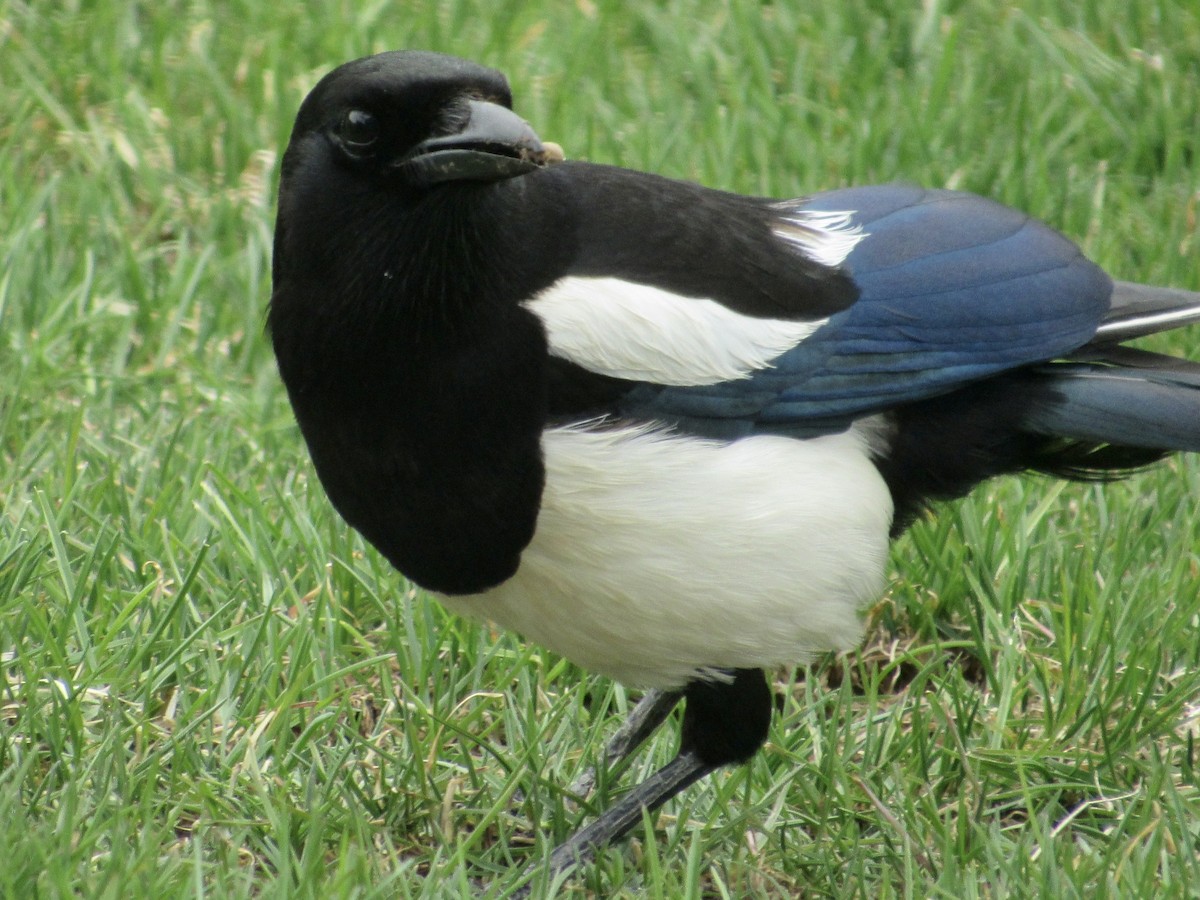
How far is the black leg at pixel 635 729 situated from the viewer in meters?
3.22

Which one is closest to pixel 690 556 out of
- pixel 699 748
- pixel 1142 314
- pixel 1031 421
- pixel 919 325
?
pixel 699 748

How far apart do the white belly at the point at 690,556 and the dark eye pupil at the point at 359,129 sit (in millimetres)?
498

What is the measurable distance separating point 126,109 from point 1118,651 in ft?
10.1

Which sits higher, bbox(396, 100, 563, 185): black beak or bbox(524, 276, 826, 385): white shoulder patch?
bbox(396, 100, 563, 185): black beak

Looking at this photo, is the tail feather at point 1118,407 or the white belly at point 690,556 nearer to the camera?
the white belly at point 690,556

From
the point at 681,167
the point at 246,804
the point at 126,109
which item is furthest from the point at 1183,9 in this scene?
the point at 246,804

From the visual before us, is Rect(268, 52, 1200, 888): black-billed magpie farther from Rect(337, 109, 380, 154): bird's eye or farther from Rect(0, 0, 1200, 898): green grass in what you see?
Rect(0, 0, 1200, 898): green grass

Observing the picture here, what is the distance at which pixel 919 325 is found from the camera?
3021mm

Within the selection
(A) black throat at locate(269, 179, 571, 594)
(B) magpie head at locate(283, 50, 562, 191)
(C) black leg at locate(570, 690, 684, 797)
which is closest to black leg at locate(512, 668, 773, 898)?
(C) black leg at locate(570, 690, 684, 797)

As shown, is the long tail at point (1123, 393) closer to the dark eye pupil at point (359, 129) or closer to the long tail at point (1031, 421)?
the long tail at point (1031, 421)

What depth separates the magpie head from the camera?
2.55m

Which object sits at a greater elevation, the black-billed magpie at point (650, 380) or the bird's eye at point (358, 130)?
the bird's eye at point (358, 130)

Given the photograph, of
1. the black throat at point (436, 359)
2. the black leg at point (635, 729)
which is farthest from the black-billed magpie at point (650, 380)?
the black leg at point (635, 729)

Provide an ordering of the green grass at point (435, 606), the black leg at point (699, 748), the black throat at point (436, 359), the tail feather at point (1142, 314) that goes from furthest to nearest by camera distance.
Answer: the tail feather at point (1142, 314), the black leg at point (699, 748), the green grass at point (435, 606), the black throat at point (436, 359)
